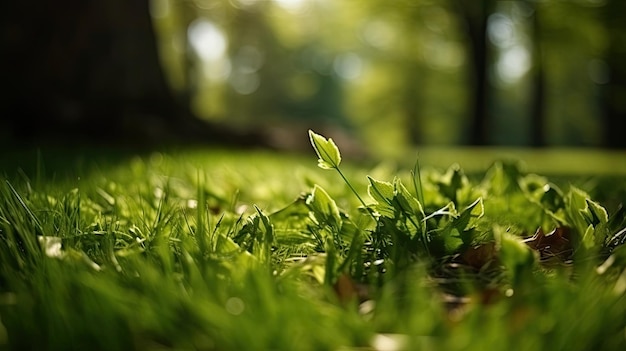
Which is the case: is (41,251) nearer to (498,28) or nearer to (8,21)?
(8,21)

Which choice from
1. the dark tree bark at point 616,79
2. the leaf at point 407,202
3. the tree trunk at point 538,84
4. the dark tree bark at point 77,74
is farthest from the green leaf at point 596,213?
the tree trunk at point 538,84

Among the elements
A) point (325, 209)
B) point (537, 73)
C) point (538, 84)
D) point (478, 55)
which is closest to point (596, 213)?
point (325, 209)

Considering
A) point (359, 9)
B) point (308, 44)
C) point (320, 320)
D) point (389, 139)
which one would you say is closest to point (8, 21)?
point (320, 320)

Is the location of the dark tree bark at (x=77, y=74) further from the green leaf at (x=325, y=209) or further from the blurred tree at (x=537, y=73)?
the blurred tree at (x=537, y=73)

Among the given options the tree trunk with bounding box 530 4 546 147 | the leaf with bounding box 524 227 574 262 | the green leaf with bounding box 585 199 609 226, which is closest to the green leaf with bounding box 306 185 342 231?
the leaf with bounding box 524 227 574 262

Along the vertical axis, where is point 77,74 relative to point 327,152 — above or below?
below

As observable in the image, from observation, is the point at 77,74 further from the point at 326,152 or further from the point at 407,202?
the point at 407,202

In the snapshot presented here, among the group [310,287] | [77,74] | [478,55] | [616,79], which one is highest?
[310,287]
